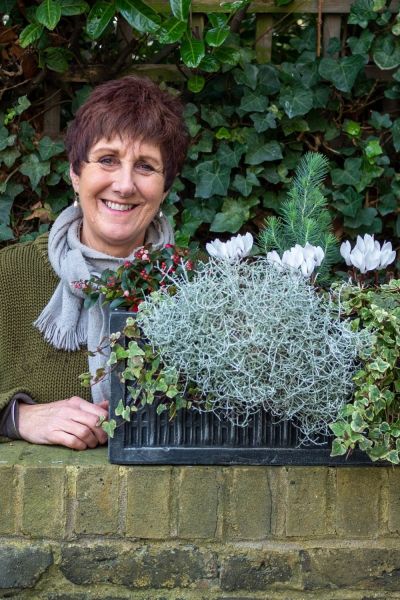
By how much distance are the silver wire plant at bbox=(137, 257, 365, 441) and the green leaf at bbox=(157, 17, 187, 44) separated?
3.93ft

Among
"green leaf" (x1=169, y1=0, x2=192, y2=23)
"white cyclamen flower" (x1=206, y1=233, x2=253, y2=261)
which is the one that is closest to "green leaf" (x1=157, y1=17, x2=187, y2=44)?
"green leaf" (x1=169, y1=0, x2=192, y2=23)

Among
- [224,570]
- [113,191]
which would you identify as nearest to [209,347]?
[224,570]

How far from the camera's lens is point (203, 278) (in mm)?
1974

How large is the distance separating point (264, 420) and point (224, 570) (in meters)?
0.31

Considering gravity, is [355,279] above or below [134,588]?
above

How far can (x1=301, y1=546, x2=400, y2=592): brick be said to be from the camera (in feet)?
6.63

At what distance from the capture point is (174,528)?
199cm

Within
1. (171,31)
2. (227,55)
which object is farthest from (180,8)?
(227,55)

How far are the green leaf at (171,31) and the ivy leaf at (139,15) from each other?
0.02 m

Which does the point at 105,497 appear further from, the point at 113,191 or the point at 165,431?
the point at 113,191

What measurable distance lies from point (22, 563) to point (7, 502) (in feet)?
0.41

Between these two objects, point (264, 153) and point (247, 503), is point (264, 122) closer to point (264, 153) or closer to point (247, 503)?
point (264, 153)

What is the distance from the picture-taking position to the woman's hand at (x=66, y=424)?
2.13 meters

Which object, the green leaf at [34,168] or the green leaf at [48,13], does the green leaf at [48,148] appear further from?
the green leaf at [48,13]
